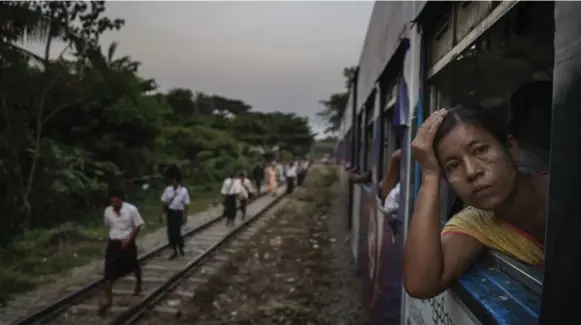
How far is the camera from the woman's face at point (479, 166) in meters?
1.50

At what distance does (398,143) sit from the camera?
4664mm

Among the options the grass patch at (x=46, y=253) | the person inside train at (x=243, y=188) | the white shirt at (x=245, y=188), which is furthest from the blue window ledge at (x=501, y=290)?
the white shirt at (x=245, y=188)

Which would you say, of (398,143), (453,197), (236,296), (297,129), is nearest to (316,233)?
(236,296)

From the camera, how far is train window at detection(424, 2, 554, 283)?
202 cm

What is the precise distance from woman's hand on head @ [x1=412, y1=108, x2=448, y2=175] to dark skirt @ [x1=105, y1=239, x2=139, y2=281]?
633 centimetres

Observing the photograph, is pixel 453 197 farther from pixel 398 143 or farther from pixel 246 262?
pixel 246 262

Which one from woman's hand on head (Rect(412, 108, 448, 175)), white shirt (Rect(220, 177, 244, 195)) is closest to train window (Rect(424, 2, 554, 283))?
woman's hand on head (Rect(412, 108, 448, 175))

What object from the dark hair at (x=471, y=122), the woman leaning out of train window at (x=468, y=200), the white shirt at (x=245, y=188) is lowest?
the white shirt at (x=245, y=188)

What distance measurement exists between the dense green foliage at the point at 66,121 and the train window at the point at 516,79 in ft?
32.4

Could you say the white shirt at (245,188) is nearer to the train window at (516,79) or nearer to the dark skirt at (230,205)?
the dark skirt at (230,205)

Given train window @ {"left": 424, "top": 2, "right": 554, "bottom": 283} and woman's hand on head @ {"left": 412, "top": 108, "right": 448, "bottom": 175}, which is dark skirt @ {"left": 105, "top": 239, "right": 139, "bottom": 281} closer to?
train window @ {"left": 424, "top": 2, "right": 554, "bottom": 283}

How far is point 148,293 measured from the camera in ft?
27.0

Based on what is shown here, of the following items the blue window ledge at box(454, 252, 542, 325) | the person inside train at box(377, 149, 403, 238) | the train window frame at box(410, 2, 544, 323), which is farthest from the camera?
the person inside train at box(377, 149, 403, 238)

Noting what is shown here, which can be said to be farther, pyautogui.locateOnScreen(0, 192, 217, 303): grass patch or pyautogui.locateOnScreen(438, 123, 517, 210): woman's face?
pyautogui.locateOnScreen(0, 192, 217, 303): grass patch
